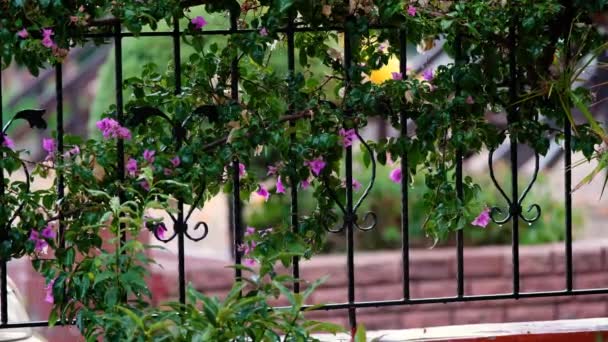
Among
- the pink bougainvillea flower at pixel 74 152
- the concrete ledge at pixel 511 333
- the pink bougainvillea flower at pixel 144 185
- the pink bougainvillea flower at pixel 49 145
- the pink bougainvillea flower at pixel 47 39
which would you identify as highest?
the pink bougainvillea flower at pixel 47 39

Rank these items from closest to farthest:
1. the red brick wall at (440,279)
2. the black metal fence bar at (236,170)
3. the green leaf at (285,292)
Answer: the green leaf at (285,292), the black metal fence bar at (236,170), the red brick wall at (440,279)

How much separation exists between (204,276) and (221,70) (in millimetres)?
3305

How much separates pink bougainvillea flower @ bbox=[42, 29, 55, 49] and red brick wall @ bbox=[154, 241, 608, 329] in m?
3.40

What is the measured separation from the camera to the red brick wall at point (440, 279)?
239 inches

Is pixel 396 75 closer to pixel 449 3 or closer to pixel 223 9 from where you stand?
pixel 449 3

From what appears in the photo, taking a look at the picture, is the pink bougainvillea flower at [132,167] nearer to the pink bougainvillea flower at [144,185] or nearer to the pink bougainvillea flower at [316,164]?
the pink bougainvillea flower at [144,185]

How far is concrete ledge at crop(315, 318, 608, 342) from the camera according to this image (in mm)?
2973

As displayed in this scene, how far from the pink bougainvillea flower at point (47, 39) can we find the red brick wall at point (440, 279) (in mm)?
3400

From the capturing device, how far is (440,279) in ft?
20.5

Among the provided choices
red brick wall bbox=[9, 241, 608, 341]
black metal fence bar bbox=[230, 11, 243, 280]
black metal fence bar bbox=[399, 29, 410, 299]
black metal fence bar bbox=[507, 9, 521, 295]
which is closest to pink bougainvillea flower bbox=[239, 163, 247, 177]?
black metal fence bar bbox=[230, 11, 243, 280]

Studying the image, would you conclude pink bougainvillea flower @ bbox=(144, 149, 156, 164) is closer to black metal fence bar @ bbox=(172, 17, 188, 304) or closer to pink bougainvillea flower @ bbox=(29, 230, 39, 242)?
black metal fence bar @ bbox=(172, 17, 188, 304)

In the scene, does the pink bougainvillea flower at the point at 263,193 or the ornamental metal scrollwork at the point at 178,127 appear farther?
the pink bougainvillea flower at the point at 263,193

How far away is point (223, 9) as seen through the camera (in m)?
2.86

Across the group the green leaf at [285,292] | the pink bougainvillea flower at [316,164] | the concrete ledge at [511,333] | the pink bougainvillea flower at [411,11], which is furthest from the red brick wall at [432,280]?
the green leaf at [285,292]
